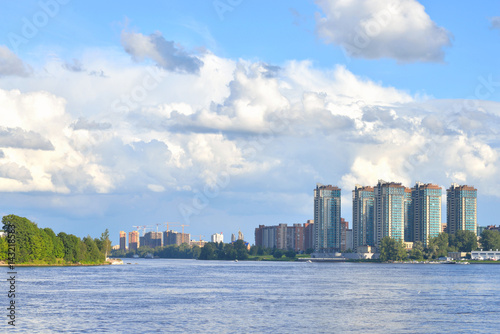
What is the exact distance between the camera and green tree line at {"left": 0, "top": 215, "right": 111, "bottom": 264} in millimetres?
147250

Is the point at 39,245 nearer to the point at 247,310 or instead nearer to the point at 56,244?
the point at 56,244

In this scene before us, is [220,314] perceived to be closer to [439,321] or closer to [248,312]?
[248,312]

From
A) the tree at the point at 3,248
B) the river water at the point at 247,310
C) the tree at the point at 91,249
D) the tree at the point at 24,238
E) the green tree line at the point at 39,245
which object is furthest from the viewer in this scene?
the tree at the point at 91,249

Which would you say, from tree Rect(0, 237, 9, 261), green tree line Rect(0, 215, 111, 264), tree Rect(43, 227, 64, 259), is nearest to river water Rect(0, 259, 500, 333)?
green tree line Rect(0, 215, 111, 264)

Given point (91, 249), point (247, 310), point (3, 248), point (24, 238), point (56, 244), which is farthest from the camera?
point (91, 249)

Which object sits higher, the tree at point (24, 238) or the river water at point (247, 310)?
the tree at point (24, 238)

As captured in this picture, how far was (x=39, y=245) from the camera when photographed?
152 metres

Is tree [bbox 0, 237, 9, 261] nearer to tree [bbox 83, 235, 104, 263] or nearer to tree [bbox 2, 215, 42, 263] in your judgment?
tree [bbox 2, 215, 42, 263]

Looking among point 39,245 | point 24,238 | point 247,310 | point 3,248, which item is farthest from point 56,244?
point 247,310

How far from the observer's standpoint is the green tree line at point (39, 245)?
14725cm

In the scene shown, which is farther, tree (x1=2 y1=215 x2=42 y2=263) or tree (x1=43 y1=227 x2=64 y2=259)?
tree (x1=43 y1=227 x2=64 y2=259)

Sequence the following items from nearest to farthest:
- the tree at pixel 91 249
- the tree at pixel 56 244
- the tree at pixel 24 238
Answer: the tree at pixel 24 238 < the tree at pixel 56 244 < the tree at pixel 91 249

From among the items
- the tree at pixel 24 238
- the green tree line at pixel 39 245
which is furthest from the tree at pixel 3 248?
the tree at pixel 24 238

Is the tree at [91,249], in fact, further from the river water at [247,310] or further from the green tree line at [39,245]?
the river water at [247,310]
